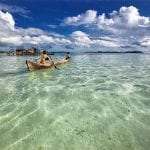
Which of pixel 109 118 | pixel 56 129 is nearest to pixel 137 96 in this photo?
pixel 109 118

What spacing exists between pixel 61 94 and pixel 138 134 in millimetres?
5686

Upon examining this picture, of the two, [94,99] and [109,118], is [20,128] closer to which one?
[109,118]

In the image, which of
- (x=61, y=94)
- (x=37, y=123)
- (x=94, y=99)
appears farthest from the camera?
(x=61, y=94)

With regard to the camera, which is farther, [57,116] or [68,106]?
[68,106]

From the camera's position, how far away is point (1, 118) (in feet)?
24.2

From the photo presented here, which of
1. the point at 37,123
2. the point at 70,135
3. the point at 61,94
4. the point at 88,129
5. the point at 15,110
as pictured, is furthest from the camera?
the point at 61,94

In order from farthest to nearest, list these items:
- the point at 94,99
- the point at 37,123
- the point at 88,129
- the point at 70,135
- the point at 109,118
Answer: the point at 94,99
the point at 109,118
the point at 37,123
the point at 88,129
the point at 70,135

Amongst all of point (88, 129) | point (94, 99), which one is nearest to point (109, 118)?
point (88, 129)

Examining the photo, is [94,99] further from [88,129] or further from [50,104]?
[88,129]

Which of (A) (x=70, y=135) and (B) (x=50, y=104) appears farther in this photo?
(B) (x=50, y=104)

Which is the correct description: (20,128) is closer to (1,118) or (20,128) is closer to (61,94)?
(1,118)

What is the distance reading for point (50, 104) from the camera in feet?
30.3

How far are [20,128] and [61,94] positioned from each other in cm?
469

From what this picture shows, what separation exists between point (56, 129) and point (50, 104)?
9.18ft
